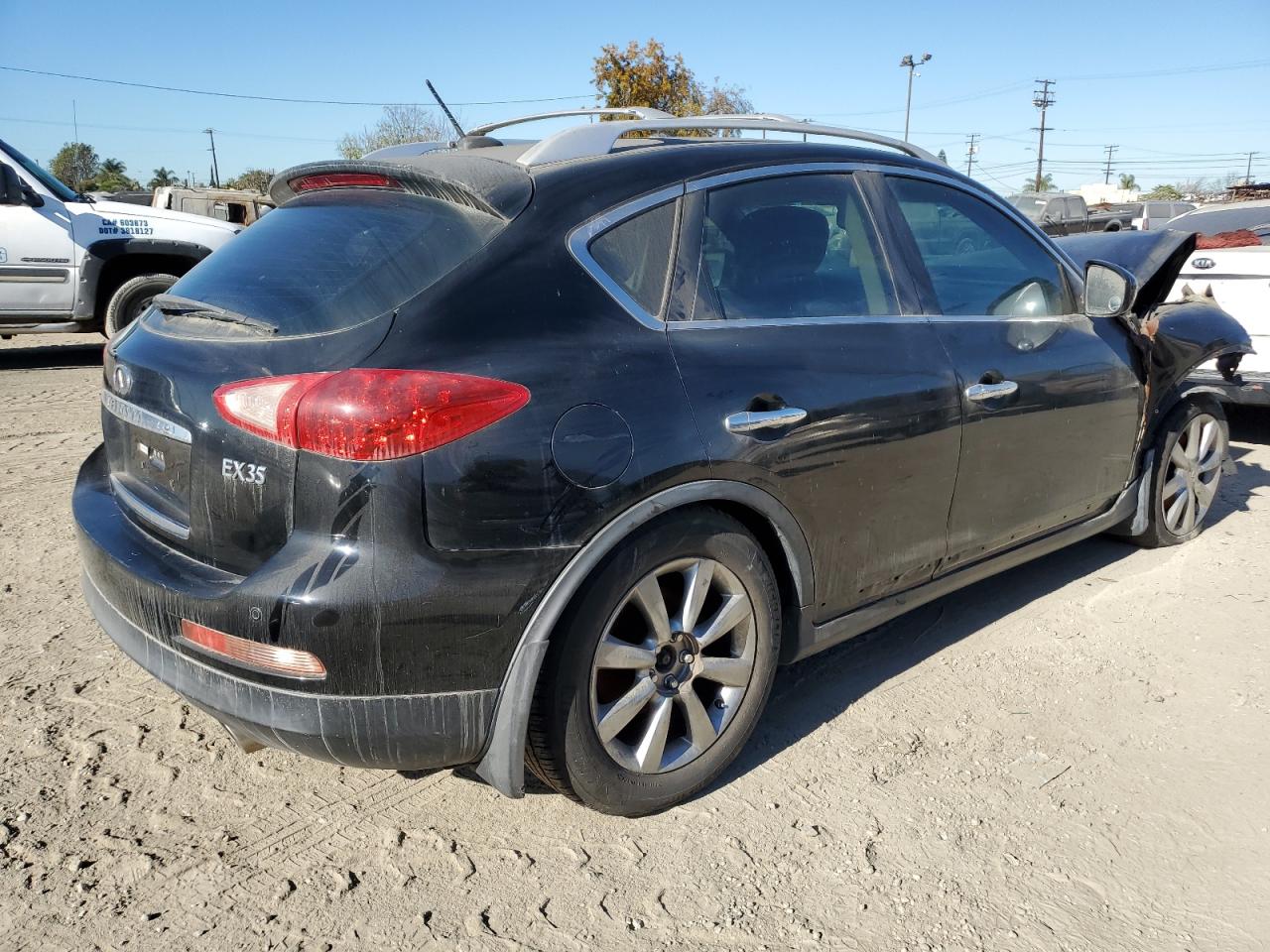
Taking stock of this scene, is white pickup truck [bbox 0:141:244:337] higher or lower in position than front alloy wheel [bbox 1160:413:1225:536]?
higher

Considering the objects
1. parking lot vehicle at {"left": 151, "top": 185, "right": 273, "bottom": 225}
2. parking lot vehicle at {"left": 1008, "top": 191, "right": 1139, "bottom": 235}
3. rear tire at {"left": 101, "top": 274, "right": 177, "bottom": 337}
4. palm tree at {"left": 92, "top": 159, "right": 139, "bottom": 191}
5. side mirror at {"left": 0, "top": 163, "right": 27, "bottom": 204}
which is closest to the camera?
side mirror at {"left": 0, "top": 163, "right": 27, "bottom": 204}

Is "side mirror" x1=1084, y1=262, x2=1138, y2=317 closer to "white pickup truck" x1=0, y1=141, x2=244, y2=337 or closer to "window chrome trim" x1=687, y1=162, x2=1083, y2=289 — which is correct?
"window chrome trim" x1=687, y1=162, x2=1083, y2=289

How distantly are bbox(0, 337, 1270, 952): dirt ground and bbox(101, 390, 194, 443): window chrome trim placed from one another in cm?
99

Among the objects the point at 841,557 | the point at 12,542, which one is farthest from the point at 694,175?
the point at 12,542

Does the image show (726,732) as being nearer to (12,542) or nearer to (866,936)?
(866,936)

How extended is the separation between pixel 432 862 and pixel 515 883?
8.8 inches

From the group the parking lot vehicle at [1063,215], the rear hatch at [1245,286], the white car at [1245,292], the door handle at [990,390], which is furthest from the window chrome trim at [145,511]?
the parking lot vehicle at [1063,215]

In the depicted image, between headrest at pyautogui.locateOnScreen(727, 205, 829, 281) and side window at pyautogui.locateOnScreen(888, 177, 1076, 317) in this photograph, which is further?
side window at pyautogui.locateOnScreen(888, 177, 1076, 317)

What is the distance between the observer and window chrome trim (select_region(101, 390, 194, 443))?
8.20 ft

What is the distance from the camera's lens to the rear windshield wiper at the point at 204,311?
7.99 ft

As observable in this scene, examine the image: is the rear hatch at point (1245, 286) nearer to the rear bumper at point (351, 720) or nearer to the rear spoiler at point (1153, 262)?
the rear spoiler at point (1153, 262)

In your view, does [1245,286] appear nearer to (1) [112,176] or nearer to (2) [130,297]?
(2) [130,297]

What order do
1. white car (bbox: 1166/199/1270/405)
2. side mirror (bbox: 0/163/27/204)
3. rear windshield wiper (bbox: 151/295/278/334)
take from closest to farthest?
1. rear windshield wiper (bbox: 151/295/278/334)
2. white car (bbox: 1166/199/1270/405)
3. side mirror (bbox: 0/163/27/204)

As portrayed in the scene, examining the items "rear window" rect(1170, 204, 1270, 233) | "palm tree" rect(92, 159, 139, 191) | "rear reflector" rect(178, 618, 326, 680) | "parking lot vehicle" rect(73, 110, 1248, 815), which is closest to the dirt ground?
"parking lot vehicle" rect(73, 110, 1248, 815)
